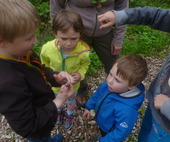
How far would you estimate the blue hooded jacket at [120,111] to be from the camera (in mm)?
1761

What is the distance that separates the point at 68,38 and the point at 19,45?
2.54 feet

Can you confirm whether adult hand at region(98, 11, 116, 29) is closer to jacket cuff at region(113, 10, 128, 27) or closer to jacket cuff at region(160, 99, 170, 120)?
jacket cuff at region(113, 10, 128, 27)

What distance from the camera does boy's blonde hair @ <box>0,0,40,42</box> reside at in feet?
3.86

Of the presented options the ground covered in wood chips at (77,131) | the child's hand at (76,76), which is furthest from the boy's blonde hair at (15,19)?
the ground covered in wood chips at (77,131)

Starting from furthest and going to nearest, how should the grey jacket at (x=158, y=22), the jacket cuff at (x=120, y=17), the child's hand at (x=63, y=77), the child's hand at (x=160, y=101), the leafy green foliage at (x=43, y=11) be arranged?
the leafy green foliage at (x=43, y=11) → the child's hand at (x=63, y=77) → the jacket cuff at (x=120, y=17) → the grey jacket at (x=158, y=22) → the child's hand at (x=160, y=101)

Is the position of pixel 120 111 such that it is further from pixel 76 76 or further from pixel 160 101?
A: pixel 76 76

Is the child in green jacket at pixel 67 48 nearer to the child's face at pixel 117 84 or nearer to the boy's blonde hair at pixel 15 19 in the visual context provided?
the child's face at pixel 117 84

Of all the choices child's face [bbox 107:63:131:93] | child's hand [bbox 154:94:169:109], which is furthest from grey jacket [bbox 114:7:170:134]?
child's face [bbox 107:63:131:93]

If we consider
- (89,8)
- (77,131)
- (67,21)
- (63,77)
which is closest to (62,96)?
(63,77)

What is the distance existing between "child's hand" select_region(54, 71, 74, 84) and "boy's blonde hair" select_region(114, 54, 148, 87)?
0.49 meters

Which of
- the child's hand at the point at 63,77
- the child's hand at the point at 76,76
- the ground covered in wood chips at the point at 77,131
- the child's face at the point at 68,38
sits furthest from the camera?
the ground covered in wood chips at the point at 77,131

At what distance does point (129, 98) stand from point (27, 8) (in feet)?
4.00

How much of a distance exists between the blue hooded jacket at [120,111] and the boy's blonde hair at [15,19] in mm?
1080

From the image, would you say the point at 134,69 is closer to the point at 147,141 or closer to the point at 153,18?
the point at 153,18
